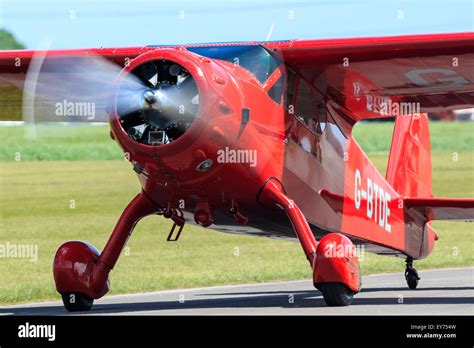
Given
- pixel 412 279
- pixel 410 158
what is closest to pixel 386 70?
pixel 412 279

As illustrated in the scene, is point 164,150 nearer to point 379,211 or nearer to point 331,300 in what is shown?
point 331,300

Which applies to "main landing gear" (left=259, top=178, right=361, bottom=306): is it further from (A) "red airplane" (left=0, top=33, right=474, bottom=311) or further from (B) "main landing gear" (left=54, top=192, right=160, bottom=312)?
(B) "main landing gear" (left=54, top=192, right=160, bottom=312)

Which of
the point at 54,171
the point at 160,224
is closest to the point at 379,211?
the point at 160,224

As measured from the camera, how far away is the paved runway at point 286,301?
1390cm

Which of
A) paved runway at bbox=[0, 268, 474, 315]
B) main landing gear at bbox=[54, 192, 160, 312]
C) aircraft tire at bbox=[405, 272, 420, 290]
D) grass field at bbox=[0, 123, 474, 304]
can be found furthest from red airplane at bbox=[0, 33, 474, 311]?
grass field at bbox=[0, 123, 474, 304]

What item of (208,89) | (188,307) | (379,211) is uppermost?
(208,89)

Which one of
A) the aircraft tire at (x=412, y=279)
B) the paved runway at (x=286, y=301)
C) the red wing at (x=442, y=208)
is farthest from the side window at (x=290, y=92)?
the aircraft tire at (x=412, y=279)

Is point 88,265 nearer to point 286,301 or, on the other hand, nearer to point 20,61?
point 286,301

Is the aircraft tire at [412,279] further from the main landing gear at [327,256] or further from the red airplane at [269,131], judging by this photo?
the main landing gear at [327,256]

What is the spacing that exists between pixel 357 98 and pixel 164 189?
3.50 metres

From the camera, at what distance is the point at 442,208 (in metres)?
17.6

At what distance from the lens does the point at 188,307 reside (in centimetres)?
1505

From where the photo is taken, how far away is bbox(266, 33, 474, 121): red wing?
1480 cm

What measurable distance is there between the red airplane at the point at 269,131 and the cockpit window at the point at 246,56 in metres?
0.02
